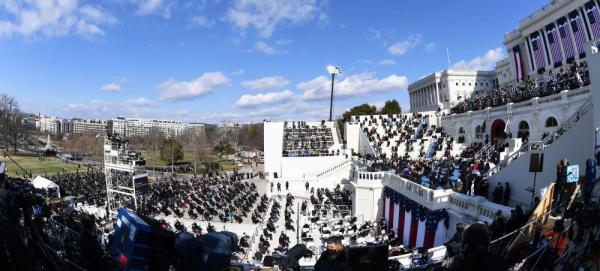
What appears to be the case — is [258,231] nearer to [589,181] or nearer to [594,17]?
[589,181]

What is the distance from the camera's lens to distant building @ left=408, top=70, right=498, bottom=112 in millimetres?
85000

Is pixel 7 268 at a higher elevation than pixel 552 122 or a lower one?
lower

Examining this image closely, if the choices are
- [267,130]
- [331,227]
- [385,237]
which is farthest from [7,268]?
[267,130]

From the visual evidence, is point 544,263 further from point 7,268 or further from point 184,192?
point 184,192

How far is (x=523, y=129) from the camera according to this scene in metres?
28.8

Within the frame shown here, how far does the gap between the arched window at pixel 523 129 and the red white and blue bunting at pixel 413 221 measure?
1151cm

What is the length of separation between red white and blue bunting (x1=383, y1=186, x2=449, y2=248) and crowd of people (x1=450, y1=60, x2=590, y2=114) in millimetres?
12599

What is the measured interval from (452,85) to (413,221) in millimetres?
72473

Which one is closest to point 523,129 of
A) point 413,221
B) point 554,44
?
point 413,221

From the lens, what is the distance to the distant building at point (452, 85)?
8500cm

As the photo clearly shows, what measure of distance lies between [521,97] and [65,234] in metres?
30.8

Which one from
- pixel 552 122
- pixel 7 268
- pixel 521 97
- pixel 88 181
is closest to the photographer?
pixel 7 268

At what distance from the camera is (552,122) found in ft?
84.7

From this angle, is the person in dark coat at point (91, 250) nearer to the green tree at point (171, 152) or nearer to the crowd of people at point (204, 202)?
the crowd of people at point (204, 202)
